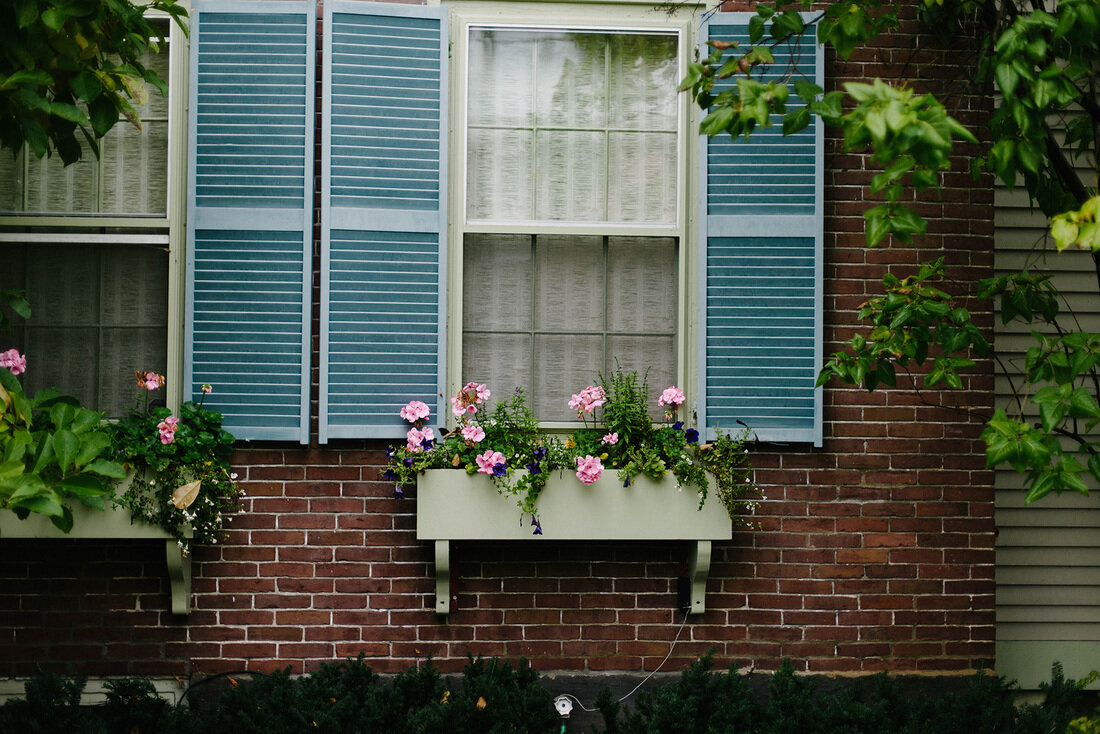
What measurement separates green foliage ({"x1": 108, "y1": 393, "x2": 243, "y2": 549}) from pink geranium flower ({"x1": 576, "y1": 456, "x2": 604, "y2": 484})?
4.73 ft

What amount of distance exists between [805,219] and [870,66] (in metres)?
0.77

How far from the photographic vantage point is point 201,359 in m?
3.93

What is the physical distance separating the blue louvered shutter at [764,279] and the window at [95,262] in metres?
2.33

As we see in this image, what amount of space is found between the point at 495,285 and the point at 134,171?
165 cm

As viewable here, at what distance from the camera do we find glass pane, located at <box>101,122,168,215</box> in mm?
4062

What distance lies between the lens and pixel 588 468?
3.79 metres

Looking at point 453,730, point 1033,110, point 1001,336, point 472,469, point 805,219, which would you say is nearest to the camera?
point 1033,110

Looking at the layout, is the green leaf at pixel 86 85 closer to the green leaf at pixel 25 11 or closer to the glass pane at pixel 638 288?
the green leaf at pixel 25 11

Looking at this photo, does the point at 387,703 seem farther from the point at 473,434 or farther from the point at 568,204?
the point at 568,204

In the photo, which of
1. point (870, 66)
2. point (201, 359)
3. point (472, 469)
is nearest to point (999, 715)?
point (472, 469)

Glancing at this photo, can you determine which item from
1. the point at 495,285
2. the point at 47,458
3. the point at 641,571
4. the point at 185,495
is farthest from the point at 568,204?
the point at 47,458

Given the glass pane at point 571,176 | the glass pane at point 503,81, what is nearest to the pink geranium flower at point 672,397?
the glass pane at point 571,176

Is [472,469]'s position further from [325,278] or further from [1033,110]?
[1033,110]

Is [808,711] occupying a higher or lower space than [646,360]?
lower
